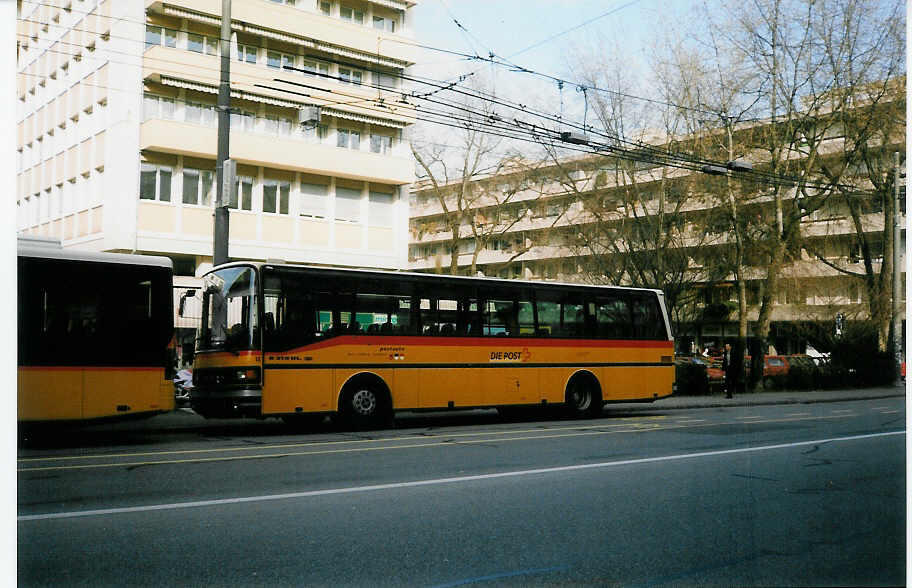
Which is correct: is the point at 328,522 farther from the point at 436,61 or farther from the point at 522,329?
the point at 522,329

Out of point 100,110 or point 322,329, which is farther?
point 322,329

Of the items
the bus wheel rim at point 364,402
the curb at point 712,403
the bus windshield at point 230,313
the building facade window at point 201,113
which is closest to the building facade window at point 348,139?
the building facade window at point 201,113

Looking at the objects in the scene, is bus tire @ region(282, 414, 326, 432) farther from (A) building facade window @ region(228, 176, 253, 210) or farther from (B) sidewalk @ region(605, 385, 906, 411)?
(B) sidewalk @ region(605, 385, 906, 411)

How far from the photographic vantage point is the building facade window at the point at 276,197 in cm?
2048

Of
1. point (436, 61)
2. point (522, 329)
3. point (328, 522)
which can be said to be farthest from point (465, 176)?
point (328, 522)

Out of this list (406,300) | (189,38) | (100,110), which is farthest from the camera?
(406,300)

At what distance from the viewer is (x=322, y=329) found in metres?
14.0

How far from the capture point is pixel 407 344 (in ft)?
49.2

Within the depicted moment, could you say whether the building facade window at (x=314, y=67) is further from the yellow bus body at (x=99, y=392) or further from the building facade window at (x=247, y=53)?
the yellow bus body at (x=99, y=392)

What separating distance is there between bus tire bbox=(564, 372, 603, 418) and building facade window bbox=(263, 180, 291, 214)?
7.84 metres

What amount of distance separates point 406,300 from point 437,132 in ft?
12.0

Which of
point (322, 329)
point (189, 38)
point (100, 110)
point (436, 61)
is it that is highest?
point (189, 38)

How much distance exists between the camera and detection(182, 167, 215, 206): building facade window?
1670cm

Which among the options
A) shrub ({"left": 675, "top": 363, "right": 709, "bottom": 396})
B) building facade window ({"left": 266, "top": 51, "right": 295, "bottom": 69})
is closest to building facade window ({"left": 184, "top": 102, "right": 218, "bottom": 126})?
building facade window ({"left": 266, "top": 51, "right": 295, "bottom": 69})
